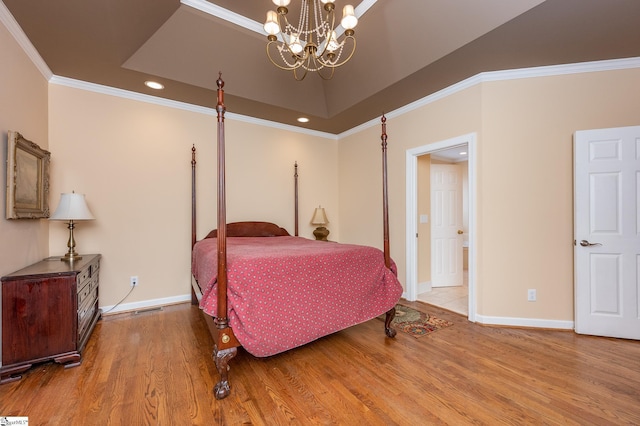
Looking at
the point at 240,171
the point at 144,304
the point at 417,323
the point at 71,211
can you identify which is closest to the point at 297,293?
the point at 417,323

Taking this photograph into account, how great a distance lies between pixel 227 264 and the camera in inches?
75.5

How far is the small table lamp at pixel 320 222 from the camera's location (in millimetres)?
4535

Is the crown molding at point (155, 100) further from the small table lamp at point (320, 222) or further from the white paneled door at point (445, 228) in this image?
the white paneled door at point (445, 228)

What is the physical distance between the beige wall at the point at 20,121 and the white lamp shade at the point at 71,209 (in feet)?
0.80

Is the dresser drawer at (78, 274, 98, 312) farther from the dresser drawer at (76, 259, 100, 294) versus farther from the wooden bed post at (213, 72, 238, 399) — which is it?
the wooden bed post at (213, 72, 238, 399)

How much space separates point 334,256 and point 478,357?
4.63ft

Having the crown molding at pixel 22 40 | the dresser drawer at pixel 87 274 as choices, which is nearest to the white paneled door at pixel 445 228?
the dresser drawer at pixel 87 274

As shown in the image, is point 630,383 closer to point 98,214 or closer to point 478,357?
point 478,357

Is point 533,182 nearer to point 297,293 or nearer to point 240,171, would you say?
point 297,293

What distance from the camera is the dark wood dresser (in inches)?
76.0

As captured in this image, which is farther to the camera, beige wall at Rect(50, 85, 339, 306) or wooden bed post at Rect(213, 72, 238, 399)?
beige wall at Rect(50, 85, 339, 306)

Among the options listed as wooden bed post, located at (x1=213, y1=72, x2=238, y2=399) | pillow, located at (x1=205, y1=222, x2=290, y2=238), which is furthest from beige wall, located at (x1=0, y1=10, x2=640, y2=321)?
wooden bed post, located at (x1=213, y1=72, x2=238, y2=399)

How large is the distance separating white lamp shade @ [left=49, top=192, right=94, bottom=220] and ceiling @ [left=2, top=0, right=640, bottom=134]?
134cm

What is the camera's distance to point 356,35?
2.81 m
